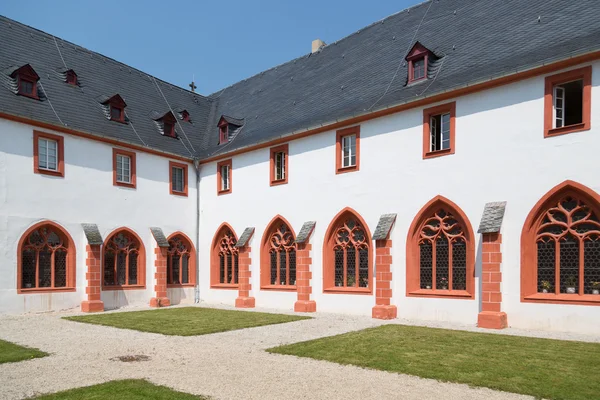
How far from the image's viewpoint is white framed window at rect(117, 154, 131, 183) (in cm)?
1948

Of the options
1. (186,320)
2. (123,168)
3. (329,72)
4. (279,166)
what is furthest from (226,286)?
(329,72)

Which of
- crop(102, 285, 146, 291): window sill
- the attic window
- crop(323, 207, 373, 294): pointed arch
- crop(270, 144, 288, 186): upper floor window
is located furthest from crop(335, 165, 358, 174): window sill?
the attic window

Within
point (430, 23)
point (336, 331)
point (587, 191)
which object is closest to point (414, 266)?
point (336, 331)

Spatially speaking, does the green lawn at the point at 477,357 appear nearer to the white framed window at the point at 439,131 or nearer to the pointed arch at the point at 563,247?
the pointed arch at the point at 563,247

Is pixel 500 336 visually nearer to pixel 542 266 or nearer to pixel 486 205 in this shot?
pixel 542 266

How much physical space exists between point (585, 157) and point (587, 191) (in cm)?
77

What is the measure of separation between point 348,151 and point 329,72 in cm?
495

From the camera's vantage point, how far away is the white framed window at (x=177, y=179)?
21531 mm

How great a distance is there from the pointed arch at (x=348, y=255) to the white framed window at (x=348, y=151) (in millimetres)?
1508

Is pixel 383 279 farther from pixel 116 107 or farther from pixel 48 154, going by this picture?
pixel 116 107

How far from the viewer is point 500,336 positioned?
1107 centimetres

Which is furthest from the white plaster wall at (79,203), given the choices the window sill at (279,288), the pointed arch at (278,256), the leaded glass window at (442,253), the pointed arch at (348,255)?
the leaded glass window at (442,253)

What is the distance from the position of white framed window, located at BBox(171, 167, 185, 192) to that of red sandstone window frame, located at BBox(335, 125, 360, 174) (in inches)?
305

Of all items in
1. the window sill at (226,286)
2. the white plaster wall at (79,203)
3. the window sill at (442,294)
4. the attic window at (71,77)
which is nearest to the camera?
the window sill at (442,294)
